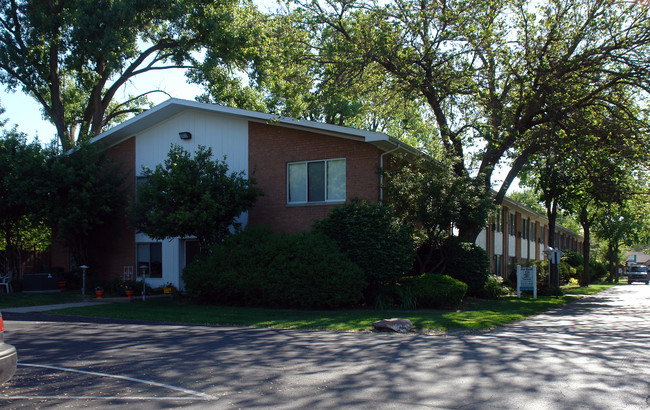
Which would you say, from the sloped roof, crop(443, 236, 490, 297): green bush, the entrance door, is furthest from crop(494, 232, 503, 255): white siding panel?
the entrance door

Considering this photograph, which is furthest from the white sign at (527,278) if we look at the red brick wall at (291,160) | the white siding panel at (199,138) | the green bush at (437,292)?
the white siding panel at (199,138)

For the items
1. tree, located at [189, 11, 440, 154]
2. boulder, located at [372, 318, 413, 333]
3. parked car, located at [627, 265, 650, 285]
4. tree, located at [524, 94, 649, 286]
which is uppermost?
tree, located at [189, 11, 440, 154]

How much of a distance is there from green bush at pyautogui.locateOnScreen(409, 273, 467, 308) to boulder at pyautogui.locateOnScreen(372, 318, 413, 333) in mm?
4125

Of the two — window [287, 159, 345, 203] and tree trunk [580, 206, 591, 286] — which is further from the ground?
window [287, 159, 345, 203]

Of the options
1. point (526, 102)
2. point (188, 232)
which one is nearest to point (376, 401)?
point (188, 232)

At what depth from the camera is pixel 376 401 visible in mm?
6230

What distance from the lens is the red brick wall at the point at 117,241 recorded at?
22.6 m

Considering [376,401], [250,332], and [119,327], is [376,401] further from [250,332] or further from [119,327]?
[119,327]

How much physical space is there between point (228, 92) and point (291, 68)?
12704 millimetres

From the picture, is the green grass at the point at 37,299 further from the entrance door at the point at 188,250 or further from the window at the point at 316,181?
the window at the point at 316,181

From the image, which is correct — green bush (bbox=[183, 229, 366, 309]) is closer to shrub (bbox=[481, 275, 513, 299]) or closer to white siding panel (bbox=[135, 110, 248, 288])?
white siding panel (bbox=[135, 110, 248, 288])

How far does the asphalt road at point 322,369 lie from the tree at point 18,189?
29.7 feet

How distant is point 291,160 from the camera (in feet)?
65.4

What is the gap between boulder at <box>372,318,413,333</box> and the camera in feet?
39.4
